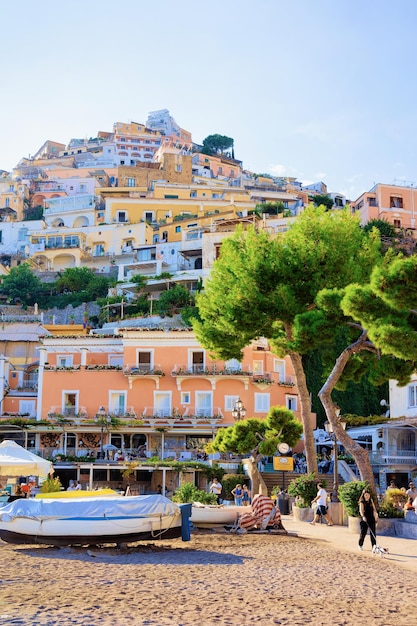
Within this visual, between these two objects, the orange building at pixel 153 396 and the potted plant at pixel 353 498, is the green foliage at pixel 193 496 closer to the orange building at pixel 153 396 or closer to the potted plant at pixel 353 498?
the potted plant at pixel 353 498

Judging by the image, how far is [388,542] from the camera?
15570 millimetres

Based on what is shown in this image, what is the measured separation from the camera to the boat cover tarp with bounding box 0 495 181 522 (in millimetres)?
14703

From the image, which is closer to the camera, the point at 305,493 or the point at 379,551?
the point at 379,551

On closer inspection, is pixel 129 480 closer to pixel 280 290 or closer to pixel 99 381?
pixel 99 381

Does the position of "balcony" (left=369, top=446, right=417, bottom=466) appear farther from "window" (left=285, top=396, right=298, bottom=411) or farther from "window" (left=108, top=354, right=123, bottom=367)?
"window" (left=108, top=354, right=123, bottom=367)

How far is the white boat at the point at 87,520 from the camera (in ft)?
48.1

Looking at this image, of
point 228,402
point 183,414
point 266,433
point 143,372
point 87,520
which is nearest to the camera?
point 87,520

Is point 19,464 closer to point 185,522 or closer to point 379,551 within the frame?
point 185,522

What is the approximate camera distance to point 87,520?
48.0ft

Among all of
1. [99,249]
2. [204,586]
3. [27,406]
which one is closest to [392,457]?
[27,406]

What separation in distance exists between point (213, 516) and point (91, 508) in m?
4.25

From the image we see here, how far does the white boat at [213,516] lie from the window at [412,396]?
20071 millimetres

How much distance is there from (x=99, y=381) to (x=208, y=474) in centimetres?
919

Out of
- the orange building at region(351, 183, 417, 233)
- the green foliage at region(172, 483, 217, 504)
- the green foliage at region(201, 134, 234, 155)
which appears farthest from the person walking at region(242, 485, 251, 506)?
the green foliage at region(201, 134, 234, 155)
